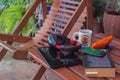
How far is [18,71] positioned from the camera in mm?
2578

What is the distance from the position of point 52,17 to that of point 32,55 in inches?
43.9

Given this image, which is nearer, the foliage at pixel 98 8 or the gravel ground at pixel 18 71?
the gravel ground at pixel 18 71

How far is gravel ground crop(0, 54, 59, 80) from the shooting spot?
95.4 inches

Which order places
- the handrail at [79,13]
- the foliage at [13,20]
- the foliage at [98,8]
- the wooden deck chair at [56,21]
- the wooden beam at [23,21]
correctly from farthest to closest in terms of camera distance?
1. the foliage at [13,20]
2. the foliage at [98,8]
3. the wooden beam at [23,21]
4. the wooden deck chair at [56,21]
5. the handrail at [79,13]

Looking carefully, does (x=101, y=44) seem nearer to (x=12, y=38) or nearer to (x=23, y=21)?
(x=12, y=38)

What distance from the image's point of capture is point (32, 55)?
1298mm

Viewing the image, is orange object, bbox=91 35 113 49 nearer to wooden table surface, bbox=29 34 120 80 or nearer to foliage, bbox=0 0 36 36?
wooden table surface, bbox=29 34 120 80

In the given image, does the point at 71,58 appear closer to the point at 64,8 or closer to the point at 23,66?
the point at 64,8

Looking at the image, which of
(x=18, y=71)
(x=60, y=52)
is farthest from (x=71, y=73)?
A: (x=18, y=71)

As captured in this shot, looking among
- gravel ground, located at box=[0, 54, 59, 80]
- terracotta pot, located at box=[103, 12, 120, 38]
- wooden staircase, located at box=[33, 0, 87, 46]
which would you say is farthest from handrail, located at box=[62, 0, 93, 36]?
gravel ground, located at box=[0, 54, 59, 80]

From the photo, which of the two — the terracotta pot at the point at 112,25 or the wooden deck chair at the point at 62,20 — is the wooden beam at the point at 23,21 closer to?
the wooden deck chair at the point at 62,20

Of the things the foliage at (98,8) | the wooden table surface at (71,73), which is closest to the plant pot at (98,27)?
the foliage at (98,8)

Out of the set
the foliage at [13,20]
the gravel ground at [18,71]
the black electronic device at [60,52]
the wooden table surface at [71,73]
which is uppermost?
the black electronic device at [60,52]

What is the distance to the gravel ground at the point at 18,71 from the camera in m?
2.42
